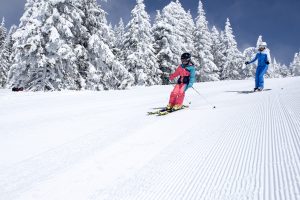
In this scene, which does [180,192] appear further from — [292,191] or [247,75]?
[247,75]

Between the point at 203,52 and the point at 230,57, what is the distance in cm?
1147

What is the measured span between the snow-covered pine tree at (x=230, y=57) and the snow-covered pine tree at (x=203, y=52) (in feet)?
30.3

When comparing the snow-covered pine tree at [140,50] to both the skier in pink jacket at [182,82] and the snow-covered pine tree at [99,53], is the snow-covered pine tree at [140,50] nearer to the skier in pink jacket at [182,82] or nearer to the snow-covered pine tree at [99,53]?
the snow-covered pine tree at [99,53]

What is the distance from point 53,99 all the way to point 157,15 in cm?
3328

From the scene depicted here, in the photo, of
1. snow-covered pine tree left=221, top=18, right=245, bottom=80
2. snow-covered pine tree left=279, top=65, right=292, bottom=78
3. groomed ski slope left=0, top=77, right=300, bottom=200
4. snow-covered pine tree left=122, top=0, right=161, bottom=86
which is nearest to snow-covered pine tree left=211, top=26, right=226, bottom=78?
snow-covered pine tree left=221, top=18, right=245, bottom=80

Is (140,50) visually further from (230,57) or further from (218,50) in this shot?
(218,50)

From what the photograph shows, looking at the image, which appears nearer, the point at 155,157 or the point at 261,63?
the point at 155,157

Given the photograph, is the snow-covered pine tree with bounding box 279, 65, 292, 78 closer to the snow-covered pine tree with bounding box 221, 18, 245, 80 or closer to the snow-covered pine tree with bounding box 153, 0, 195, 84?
the snow-covered pine tree with bounding box 221, 18, 245, 80

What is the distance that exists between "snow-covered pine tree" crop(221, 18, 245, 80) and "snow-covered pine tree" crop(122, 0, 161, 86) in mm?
24391

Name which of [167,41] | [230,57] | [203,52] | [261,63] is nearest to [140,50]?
[167,41]

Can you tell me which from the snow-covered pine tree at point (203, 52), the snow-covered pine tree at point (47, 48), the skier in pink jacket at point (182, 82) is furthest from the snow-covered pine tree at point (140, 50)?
the skier in pink jacket at point (182, 82)

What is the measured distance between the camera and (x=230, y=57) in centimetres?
5575

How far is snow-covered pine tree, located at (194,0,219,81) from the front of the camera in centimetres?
4588

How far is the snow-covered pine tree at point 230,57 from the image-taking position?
55.5 metres
